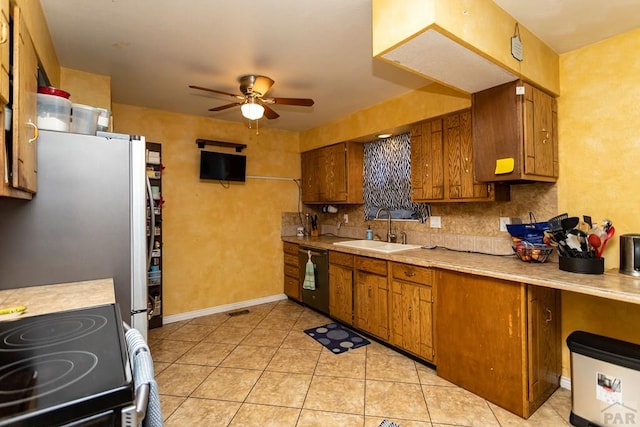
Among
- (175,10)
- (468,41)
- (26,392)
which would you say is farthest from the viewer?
(175,10)

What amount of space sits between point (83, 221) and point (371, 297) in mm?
2382

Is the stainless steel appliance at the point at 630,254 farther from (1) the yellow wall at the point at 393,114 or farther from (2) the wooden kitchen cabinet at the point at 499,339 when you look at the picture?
(1) the yellow wall at the point at 393,114

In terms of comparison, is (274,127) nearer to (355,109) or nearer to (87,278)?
(355,109)

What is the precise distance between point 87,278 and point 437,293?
7.54 ft

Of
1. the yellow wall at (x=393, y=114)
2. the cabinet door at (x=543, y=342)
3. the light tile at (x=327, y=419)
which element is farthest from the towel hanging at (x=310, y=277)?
the cabinet door at (x=543, y=342)

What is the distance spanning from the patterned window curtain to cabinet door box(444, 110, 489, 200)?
2.05 ft

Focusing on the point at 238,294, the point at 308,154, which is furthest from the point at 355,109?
the point at 238,294

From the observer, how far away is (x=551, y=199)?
2.42 meters

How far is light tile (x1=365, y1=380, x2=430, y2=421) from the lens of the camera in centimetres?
202

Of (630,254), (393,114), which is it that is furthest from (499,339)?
(393,114)

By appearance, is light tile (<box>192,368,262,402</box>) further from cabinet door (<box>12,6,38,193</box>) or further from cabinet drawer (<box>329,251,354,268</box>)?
cabinet door (<box>12,6,38,193</box>)

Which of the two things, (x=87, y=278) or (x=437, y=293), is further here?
(x=437, y=293)

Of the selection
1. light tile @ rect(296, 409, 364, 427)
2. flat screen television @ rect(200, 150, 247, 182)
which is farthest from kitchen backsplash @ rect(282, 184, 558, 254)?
light tile @ rect(296, 409, 364, 427)

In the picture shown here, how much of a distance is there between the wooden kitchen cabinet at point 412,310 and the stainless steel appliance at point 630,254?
1.15m
